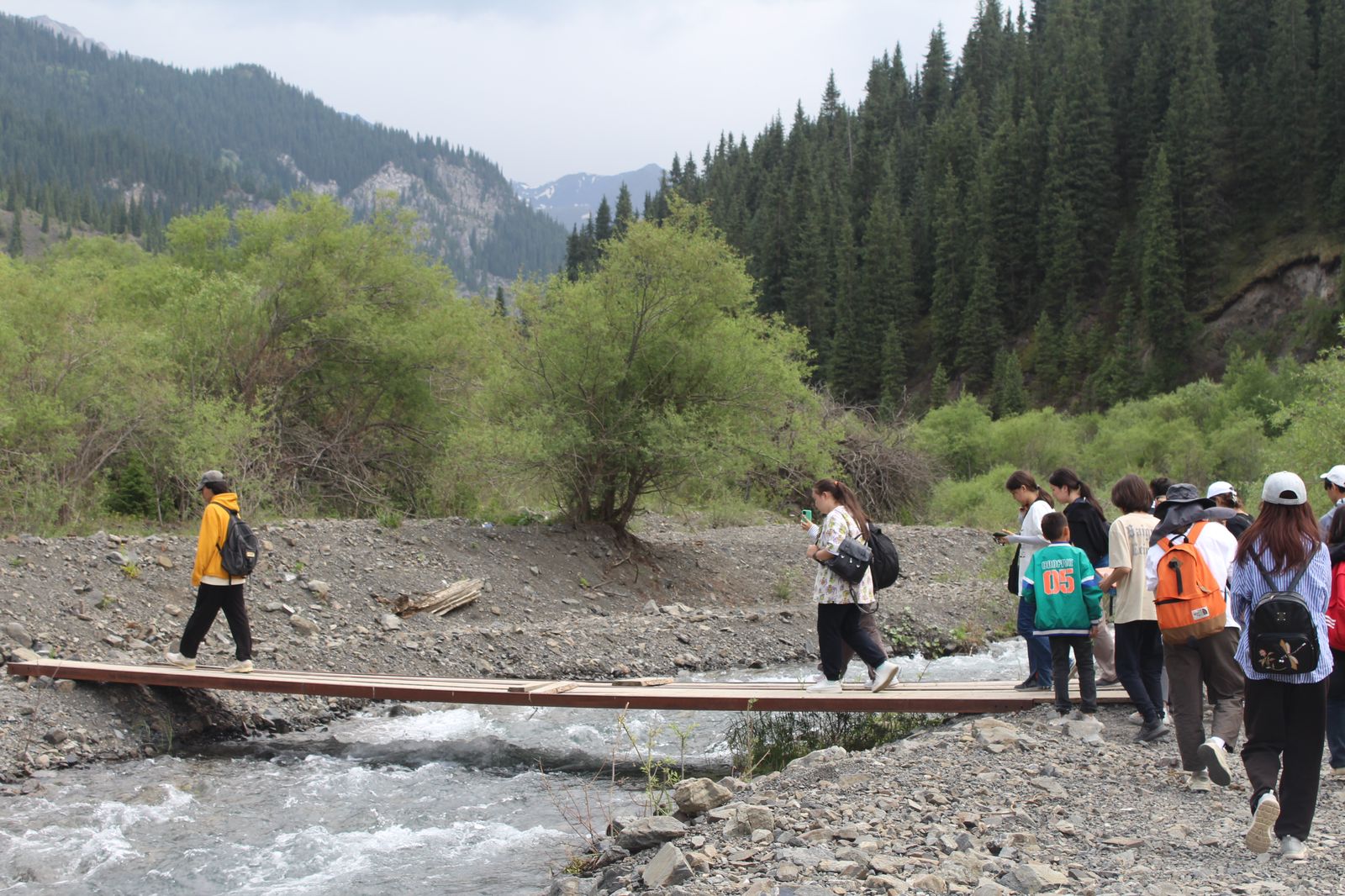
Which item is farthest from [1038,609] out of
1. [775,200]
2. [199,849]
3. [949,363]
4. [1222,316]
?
[775,200]

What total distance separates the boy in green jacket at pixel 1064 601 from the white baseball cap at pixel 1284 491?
235 cm

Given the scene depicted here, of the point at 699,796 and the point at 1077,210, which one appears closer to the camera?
the point at 699,796

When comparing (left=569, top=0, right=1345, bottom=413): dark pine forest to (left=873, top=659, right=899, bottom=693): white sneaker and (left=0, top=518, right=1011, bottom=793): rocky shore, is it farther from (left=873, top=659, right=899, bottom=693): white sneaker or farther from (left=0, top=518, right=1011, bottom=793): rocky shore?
(left=873, top=659, right=899, bottom=693): white sneaker

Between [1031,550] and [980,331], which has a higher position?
[980,331]

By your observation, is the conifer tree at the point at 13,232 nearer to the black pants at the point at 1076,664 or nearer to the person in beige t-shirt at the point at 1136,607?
the black pants at the point at 1076,664

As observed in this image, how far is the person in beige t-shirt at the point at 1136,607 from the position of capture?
717 cm

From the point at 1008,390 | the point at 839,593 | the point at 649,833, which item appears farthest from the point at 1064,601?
the point at 1008,390

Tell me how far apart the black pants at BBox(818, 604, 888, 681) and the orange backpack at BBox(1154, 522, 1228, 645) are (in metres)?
2.61

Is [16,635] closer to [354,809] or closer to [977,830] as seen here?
[354,809]

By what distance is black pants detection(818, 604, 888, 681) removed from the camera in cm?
851

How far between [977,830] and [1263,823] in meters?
1.35

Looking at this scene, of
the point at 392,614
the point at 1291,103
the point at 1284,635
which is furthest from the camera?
the point at 1291,103

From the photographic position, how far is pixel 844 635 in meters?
8.62

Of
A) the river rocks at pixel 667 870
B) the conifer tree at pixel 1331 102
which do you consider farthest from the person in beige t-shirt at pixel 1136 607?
the conifer tree at pixel 1331 102
